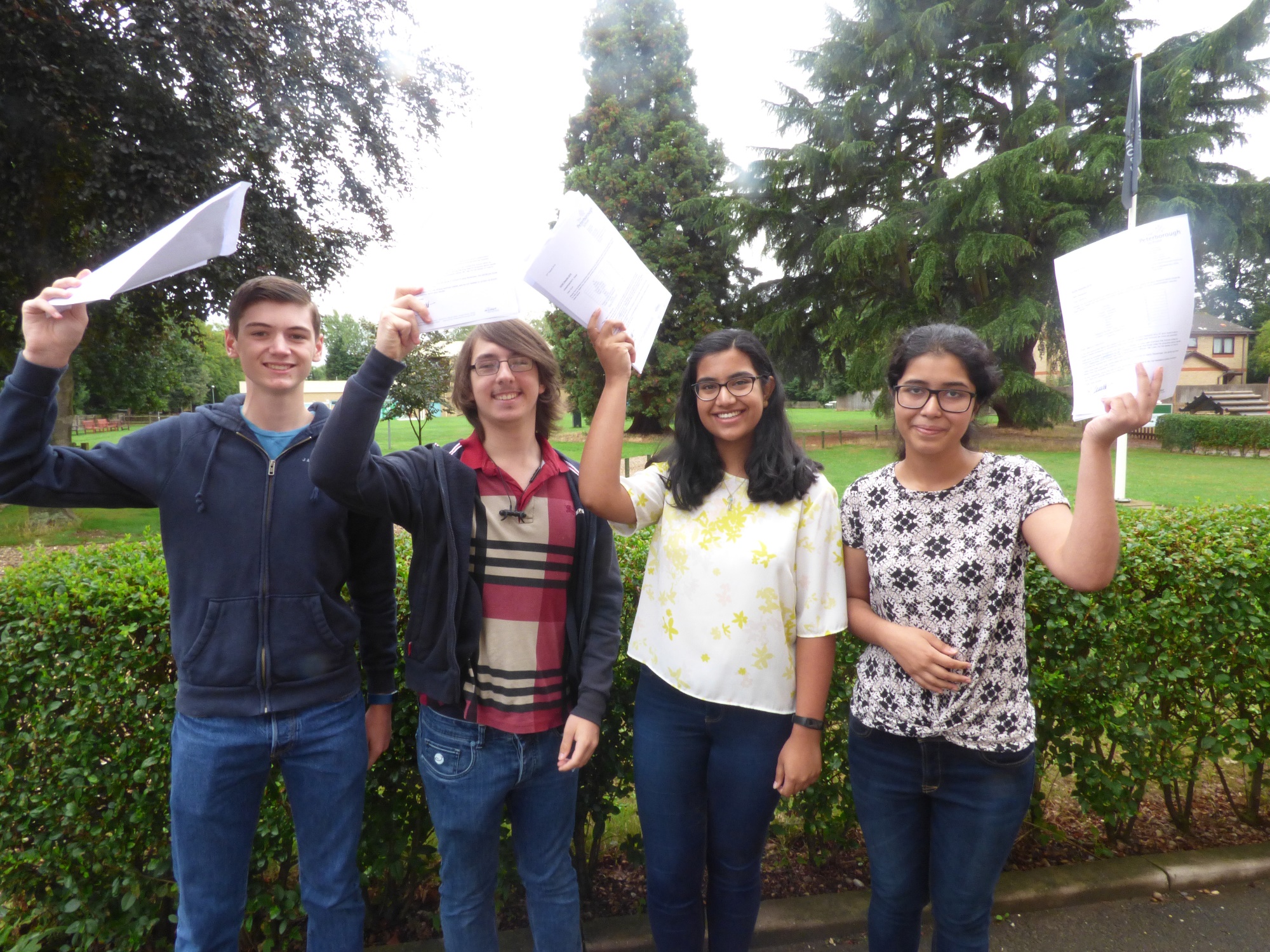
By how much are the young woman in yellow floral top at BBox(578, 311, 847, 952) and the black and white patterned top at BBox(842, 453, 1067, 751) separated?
6.3 inches

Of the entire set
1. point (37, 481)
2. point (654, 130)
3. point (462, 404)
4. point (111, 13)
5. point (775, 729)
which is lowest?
point (775, 729)

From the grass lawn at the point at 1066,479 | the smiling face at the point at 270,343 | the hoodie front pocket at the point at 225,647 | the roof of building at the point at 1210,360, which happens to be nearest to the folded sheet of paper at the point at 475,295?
the smiling face at the point at 270,343

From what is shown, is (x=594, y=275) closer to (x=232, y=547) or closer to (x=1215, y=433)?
(x=232, y=547)

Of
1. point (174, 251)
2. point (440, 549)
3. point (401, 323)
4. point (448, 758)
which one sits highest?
point (174, 251)

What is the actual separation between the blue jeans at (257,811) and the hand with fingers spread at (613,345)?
1.13 m

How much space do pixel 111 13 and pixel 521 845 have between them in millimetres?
11439

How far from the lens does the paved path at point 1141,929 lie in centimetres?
261

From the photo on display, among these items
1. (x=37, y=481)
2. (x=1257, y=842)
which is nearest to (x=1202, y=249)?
(x=1257, y=842)

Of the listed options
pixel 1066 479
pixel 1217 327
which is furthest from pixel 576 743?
pixel 1217 327

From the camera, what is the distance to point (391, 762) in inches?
96.1

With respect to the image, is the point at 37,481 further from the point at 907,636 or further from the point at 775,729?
the point at 907,636

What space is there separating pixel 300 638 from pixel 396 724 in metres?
0.69

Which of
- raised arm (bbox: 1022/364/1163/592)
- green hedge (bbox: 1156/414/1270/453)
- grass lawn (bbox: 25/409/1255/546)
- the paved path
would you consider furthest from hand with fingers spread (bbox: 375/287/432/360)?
green hedge (bbox: 1156/414/1270/453)

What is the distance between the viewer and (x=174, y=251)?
5.23 feet
